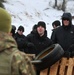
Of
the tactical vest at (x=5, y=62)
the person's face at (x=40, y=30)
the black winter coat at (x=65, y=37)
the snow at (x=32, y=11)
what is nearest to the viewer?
the tactical vest at (x=5, y=62)

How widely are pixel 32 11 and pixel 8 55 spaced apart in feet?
103

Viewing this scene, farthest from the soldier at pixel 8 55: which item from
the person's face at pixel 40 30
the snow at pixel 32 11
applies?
the snow at pixel 32 11

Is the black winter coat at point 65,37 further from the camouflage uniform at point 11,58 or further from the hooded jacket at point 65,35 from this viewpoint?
the camouflage uniform at point 11,58

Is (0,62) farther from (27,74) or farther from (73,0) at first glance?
(73,0)

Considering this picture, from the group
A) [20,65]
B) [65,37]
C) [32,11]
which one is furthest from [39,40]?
[32,11]

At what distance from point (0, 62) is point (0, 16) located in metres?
0.36

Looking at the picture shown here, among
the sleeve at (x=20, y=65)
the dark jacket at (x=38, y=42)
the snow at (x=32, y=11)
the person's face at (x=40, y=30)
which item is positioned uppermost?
the sleeve at (x=20, y=65)

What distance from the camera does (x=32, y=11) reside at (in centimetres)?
3403

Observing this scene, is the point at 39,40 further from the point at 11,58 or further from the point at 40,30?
the point at 11,58

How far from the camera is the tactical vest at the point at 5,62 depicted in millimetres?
2648

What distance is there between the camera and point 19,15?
31219mm

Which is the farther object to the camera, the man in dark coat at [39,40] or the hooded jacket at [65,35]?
the hooded jacket at [65,35]

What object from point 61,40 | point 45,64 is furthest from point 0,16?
point 61,40

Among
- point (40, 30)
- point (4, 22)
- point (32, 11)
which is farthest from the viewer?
point (32, 11)
